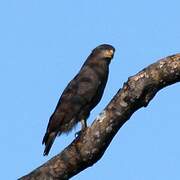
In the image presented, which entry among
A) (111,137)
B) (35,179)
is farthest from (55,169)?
(111,137)

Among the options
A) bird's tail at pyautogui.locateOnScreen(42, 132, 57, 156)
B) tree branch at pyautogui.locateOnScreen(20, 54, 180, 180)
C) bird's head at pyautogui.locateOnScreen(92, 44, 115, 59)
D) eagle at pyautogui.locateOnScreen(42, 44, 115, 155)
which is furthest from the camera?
bird's head at pyautogui.locateOnScreen(92, 44, 115, 59)

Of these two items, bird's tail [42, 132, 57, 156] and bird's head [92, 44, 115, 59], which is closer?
bird's tail [42, 132, 57, 156]

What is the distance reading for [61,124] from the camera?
6691 millimetres

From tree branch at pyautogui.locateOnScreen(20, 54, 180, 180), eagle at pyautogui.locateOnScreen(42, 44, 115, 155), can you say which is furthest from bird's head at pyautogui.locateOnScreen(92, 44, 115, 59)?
tree branch at pyautogui.locateOnScreen(20, 54, 180, 180)

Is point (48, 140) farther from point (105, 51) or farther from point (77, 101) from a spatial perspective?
point (105, 51)

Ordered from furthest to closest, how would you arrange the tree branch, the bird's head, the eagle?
the bird's head
the eagle
the tree branch

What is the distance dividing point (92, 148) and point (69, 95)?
3200 mm

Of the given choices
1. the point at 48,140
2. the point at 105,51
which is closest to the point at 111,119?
the point at 48,140

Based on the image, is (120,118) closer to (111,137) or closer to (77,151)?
(111,137)

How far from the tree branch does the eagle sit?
272cm

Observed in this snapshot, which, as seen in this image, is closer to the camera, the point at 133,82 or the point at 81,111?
the point at 133,82

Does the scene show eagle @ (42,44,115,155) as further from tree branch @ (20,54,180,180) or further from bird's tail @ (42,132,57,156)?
tree branch @ (20,54,180,180)

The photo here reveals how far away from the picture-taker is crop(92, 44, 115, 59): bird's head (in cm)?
759

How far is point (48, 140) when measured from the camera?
20.9 feet
